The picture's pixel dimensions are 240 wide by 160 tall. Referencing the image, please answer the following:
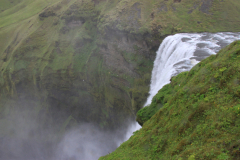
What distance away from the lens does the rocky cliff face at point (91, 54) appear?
98.1 feet

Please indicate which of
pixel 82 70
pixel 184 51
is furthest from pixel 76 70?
pixel 184 51

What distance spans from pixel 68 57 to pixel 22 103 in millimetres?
17473

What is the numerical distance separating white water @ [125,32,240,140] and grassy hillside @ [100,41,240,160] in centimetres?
780

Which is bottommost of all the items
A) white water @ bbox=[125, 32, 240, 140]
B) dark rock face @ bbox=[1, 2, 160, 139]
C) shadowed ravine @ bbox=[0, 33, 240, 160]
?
shadowed ravine @ bbox=[0, 33, 240, 160]

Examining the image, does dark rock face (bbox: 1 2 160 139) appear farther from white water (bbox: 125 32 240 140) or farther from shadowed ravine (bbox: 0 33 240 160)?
white water (bbox: 125 32 240 140)

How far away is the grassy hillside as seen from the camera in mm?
5680

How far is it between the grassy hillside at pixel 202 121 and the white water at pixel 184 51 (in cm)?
780

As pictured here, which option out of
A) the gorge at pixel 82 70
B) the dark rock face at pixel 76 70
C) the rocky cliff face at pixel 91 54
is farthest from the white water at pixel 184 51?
the dark rock face at pixel 76 70

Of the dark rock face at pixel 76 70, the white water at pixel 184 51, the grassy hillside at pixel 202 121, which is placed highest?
the grassy hillside at pixel 202 121

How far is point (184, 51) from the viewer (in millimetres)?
19609

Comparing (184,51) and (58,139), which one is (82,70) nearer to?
(58,139)

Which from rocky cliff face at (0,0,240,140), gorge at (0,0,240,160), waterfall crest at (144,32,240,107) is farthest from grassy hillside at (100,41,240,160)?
gorge at (0,0,240,160)

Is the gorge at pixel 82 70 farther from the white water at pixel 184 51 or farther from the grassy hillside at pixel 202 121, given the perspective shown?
the grassy hillside at pixel 202 121

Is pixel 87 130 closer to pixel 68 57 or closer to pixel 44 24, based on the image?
pixel 68 57
